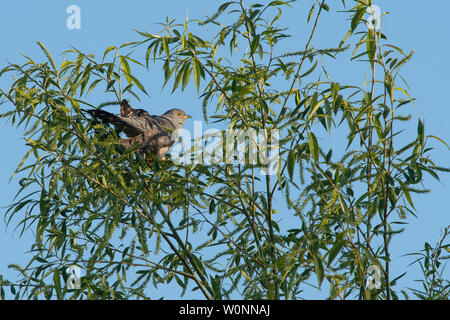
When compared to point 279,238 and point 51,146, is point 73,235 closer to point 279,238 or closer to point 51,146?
point 51,146

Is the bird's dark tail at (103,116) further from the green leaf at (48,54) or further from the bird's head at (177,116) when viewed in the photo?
the bird's head at (177,116)

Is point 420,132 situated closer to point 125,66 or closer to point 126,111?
point 125,66

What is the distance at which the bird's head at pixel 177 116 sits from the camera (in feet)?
22.5

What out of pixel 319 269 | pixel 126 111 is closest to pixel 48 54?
pixel 126 111

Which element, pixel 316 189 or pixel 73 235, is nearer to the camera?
pixel 316 189

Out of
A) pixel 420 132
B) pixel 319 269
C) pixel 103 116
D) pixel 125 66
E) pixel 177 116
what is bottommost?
pixel 319 269

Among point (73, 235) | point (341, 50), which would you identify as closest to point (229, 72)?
point (341, 50)

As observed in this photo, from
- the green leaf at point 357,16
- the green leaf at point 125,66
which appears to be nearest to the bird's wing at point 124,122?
the green leaf at point 125,66

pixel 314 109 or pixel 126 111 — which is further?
pixel 126 111

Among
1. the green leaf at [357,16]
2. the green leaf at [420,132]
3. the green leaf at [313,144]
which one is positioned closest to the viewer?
the green leaf at [313,144]

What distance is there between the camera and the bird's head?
6.85 meters

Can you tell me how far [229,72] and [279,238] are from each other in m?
1.14

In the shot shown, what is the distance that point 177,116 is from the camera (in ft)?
22.8
